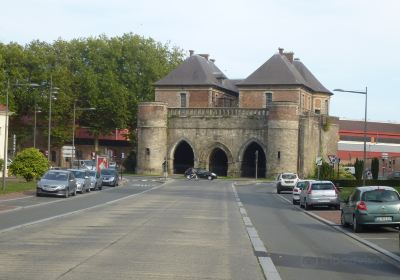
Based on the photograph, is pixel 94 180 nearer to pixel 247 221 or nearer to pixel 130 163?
pixel 247 221

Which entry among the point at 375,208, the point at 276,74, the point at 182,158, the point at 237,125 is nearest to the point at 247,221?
the point at 375,208

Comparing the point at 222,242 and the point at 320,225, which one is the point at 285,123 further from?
the point at 222,242

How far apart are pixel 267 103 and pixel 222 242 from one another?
79642 millimetres

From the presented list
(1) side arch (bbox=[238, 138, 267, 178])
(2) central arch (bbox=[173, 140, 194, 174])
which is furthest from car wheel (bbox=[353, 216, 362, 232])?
(2) central arch (bbox=[173, 140, 194, 174])

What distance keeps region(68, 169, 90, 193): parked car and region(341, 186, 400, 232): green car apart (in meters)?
26.7

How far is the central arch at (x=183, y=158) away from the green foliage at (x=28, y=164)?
150 feet

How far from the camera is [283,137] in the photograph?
88.8 m

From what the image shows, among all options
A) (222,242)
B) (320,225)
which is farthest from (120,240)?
(320,225)

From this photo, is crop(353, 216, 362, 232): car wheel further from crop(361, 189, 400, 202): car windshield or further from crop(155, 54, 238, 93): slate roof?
crop(155, 54, 238, 93): slate roof

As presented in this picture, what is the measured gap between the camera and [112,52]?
349 feet

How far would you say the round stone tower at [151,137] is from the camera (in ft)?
305

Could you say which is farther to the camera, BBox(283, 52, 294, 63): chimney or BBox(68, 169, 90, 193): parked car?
BBox(283, 52, 294, 63): chimney

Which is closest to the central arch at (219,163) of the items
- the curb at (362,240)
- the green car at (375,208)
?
the curb at (362,240)

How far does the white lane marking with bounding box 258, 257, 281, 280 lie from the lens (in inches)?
490
